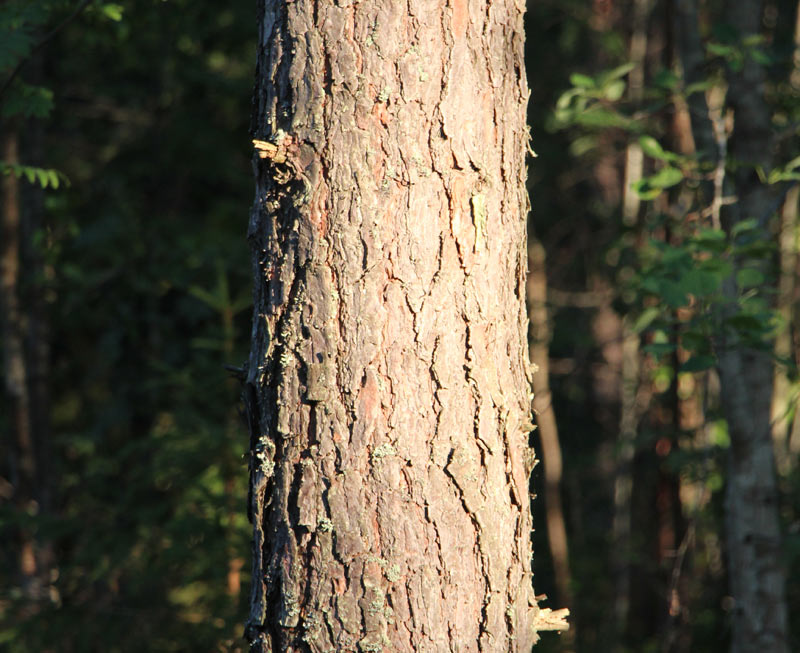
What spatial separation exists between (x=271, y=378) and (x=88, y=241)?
12.4 ft

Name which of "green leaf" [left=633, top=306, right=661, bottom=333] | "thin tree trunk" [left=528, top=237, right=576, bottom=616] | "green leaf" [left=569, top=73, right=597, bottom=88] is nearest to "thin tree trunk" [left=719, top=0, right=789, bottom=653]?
"green leaf" [left=633, top=306, right=661, bottom=333]

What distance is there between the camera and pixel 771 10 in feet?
16.8

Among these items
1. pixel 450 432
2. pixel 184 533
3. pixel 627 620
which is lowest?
pixel 627 620

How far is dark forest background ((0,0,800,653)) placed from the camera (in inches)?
130

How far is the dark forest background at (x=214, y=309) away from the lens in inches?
130

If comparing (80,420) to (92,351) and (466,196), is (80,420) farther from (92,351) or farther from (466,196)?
(466,196)

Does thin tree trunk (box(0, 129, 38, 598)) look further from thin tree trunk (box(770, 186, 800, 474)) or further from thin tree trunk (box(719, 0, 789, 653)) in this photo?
thin tree trunk (box(770, 186, 800, 474))

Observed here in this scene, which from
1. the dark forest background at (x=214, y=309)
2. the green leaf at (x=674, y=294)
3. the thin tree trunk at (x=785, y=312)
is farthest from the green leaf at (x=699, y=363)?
the thin tree trunk at (x=785, y=312)

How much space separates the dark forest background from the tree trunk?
1157 mm

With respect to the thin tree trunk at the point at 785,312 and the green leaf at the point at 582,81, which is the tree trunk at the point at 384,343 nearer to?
the green leaf at the point at 582,81

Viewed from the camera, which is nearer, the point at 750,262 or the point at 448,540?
the point at 448,540

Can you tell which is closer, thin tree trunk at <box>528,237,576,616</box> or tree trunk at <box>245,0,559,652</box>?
tree trunk at <box>245,0,559,652</box>

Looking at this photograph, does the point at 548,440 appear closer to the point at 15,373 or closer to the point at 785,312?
the point at 785,312

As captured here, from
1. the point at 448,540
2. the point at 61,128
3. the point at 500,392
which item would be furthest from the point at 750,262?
the point at 61,128
